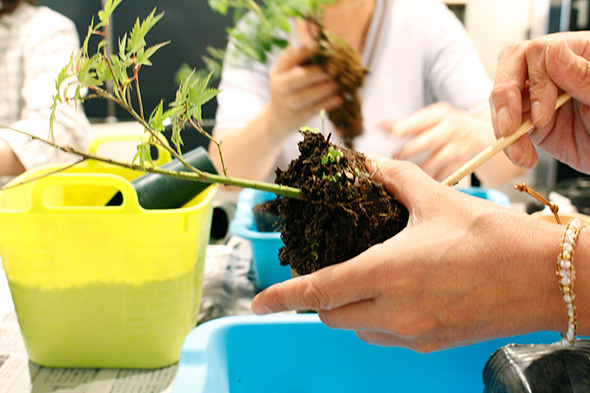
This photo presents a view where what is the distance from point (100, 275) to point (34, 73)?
86 cm

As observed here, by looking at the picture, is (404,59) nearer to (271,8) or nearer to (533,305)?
(271,8)

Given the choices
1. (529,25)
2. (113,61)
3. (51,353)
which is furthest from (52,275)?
(529,25)

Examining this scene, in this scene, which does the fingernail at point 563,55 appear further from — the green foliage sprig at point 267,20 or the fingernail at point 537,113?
the green foliage sprig at point 267,20

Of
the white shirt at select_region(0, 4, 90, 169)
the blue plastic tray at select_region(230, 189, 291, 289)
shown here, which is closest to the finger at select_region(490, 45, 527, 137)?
the blue plastic tray at select_region(230, 189, 291, 289)

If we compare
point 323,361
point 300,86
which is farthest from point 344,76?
point 323,361

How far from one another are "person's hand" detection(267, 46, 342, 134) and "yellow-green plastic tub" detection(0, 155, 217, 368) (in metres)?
0.50

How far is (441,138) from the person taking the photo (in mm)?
1204

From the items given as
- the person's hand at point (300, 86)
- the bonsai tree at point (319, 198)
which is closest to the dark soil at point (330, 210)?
the bonsai tree at point (319, 198)

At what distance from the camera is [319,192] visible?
0.42 metres

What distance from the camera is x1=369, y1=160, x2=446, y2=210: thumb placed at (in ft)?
1.45

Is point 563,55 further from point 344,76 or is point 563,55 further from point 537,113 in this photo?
point 344,76

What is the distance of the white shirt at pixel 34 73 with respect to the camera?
116 centimetres

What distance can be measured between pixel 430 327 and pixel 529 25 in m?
1.75

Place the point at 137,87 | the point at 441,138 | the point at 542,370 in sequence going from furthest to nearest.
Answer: the point at 441,138 < the point at 542,370 < the point at 137,87
